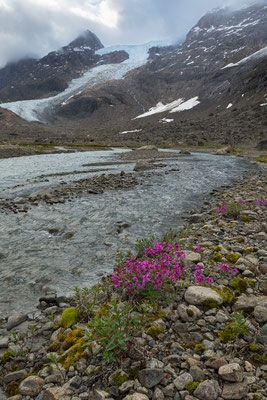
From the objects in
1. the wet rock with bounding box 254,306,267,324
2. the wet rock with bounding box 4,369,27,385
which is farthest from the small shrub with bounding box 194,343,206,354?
the wet rock with bounding box 4,369,27,385

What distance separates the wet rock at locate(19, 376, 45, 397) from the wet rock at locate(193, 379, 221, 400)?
1.87 meters

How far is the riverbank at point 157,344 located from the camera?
114 inches

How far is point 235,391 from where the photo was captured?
271 centimetres

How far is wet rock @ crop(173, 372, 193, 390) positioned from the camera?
2.88m

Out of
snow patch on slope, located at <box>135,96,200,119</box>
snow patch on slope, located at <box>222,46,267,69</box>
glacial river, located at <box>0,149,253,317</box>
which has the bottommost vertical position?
glacial river, located at <box>0,149,253,317</box>

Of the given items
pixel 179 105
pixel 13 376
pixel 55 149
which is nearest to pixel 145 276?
pixel 13 376

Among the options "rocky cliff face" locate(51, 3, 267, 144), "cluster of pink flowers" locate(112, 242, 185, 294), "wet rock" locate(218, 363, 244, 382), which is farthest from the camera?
"rocky cliff face" locate(51, 3, 267, 144)

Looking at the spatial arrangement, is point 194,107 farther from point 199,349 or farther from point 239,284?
point 199,349

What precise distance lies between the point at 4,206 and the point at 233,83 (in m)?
153

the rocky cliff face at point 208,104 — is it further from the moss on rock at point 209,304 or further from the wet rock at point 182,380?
the wet rock at point 182,380

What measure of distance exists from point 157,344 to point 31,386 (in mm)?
1671

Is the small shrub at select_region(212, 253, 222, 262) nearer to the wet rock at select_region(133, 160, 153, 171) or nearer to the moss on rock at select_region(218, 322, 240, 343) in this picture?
the moss on rock at select_region(218, 322, 240, 343)

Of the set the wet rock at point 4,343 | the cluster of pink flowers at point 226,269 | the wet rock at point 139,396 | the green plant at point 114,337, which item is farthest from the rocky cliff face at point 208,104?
the wet rock at point 139,396

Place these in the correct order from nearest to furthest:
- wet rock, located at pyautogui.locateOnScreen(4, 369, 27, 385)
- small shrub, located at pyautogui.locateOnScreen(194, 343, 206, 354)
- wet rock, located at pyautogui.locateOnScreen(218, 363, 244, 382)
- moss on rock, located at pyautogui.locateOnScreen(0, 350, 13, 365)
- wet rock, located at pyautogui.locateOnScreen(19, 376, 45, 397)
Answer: wet rock, located at pyautogui.locateOnScreen(218, 363, 244, 382) < wet rock, located at pyautogui.locateOnScreen(19, 376, 45, 397) < wet rock, located at pyautogui.locateOnScreen(4, 369, 27, 385) < small shrub, located at pyautogui.locateOnScreen(194, 343, 206, 354) < moss on rock, located at pyautogui.locateOnScreen(0, 350, 13, 365)
